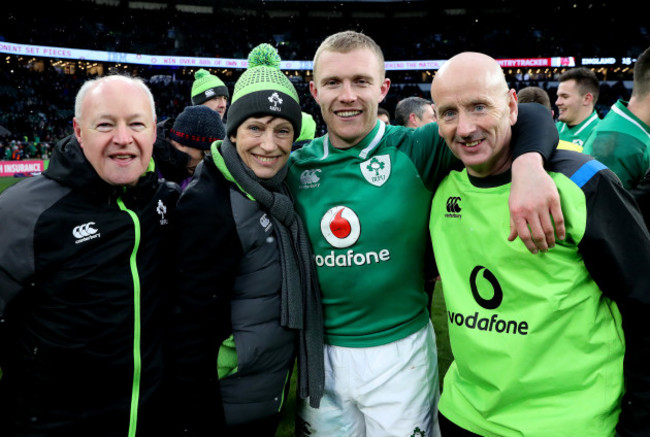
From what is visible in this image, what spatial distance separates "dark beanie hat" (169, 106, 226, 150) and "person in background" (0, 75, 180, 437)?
1245mm

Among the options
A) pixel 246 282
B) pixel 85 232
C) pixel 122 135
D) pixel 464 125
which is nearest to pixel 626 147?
pixel 464 125

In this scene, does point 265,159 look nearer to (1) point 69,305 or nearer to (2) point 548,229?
(1) point 69,305

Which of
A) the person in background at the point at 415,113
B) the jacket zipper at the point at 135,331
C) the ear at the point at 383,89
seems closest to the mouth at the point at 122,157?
the jacket zipper at the point at 135,331

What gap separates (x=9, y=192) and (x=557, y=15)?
35.2 m

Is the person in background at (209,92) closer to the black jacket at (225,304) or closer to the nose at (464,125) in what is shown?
the black jacket at (225,304)

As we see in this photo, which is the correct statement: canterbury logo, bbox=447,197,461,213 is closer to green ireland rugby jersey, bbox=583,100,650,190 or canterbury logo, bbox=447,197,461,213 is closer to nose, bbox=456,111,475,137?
nose, bbox=456,111,475,137

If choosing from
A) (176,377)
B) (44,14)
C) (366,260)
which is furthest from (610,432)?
(44,14)

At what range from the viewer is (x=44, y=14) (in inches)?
1166

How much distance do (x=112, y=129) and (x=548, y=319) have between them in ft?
5.51

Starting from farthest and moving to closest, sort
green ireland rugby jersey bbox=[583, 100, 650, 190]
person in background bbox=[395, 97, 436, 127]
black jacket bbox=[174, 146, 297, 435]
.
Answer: person in background bbox=[395, 97, 436, 127] < green ireland rugby jersey bbox=[583, 100, 650, 190] < black jacket bbox=[174, 146, 297, 435]

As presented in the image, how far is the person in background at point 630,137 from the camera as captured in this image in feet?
9.71

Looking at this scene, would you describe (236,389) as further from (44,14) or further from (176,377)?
(44,14)

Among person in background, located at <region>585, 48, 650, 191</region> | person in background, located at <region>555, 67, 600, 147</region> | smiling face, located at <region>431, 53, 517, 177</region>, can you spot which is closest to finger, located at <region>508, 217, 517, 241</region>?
smiling face, located at <region>431, 53, 517, 177</region>

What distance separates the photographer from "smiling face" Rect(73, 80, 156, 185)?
1.65m
